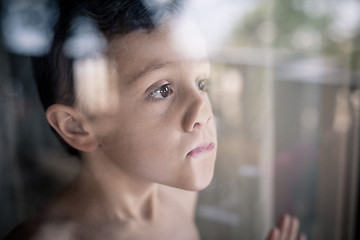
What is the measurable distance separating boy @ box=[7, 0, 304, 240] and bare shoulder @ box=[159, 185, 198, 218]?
1.3 inches

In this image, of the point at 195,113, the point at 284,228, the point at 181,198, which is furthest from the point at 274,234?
the point at 195,113

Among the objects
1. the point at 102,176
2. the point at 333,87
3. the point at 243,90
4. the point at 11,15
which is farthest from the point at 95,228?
the point at 333,87

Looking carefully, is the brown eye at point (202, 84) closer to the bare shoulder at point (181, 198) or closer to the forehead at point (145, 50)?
the forehead at point (145, 50)

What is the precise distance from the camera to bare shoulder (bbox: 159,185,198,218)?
471 mm

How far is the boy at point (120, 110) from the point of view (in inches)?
14.6

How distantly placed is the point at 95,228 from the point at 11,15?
1.15 ft

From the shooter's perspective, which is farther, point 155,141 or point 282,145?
point 282,145

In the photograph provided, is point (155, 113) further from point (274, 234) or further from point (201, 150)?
point (274, 234)

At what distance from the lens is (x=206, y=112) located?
0.43 metres

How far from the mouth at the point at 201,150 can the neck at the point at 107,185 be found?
0.09 meters

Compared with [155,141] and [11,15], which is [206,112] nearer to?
[155,141]

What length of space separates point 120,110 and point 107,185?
0.12 m

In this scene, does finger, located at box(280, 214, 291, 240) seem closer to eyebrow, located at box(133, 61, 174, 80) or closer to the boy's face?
the boy's face

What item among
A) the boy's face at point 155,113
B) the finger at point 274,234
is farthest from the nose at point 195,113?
the finger at point 274,234
